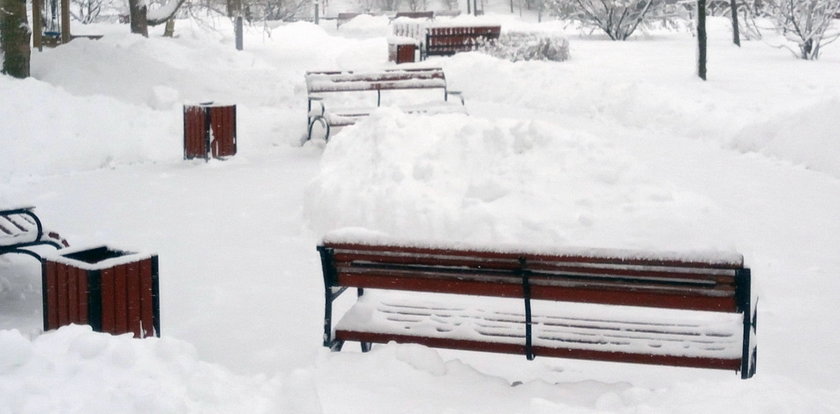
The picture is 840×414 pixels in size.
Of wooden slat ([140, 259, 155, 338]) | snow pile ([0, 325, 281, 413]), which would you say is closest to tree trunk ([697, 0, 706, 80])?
wooden slat ([140, 259, 155, 338])

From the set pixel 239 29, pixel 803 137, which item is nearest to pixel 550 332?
pixel 803 137

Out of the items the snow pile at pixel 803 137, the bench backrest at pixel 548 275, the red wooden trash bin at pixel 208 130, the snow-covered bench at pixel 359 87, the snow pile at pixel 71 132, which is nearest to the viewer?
the bench backrest at pixel 548 275

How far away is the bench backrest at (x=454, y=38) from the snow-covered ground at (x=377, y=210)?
8503mm

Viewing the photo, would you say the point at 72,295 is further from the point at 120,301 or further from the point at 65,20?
the point at 65,20

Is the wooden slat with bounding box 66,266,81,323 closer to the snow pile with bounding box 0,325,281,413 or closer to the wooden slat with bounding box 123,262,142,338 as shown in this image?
the wooden slat with bounding box 123,262,142,338

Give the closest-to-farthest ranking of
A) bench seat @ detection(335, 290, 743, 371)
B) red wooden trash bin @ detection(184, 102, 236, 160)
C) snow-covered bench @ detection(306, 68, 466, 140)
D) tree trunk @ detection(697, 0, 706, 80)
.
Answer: bench seat @ detection(335, 290, 743, 371) < red wooden trash bin @ detection(184, 102, 236, 160) < snow-covered bench @ detection(306, 68, 466, 140) < tree trunk @ detection(697, 0, 706, 80)

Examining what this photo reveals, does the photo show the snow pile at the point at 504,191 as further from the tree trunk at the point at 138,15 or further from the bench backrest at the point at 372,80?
the tree trunk at the point at 138,15

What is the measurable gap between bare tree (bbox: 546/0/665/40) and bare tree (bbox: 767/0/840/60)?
848 cm

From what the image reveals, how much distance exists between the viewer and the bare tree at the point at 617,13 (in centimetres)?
3106

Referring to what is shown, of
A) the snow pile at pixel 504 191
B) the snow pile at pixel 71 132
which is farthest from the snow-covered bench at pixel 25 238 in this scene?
the snow pile at pixel 71 132

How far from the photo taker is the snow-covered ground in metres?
4.55

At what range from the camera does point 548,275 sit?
489cm

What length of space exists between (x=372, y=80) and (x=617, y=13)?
59.5 feet

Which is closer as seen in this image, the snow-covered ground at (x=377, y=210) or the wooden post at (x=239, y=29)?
the snow-covered ground at (x=377, y=210)
